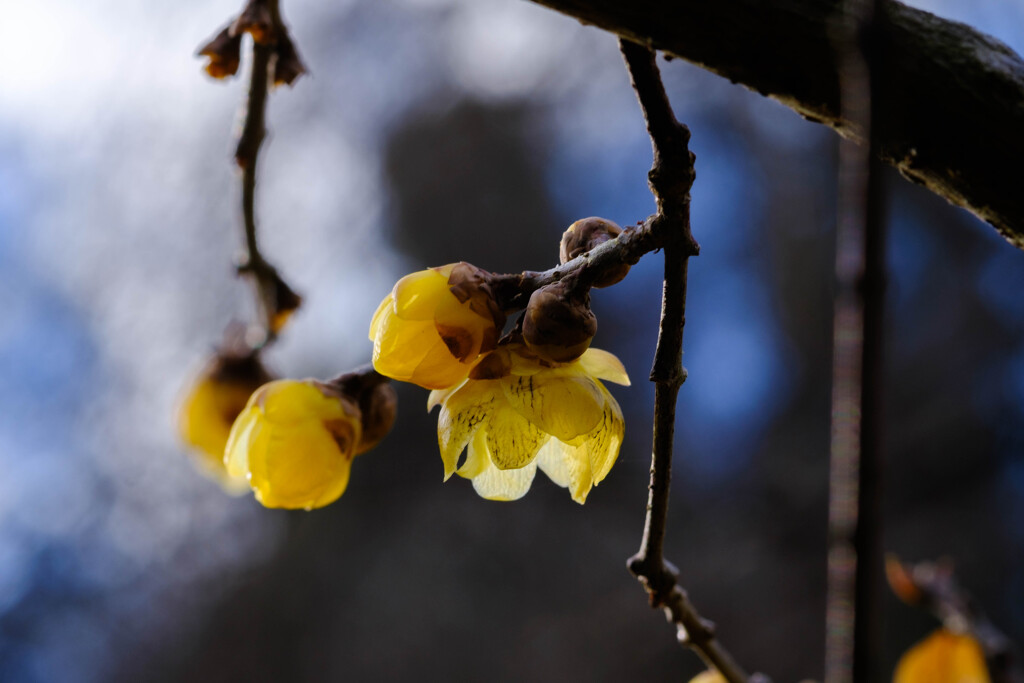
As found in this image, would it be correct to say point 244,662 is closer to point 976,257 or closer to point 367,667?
point 367,667

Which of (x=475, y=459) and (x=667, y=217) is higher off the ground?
(x=667, y=217)

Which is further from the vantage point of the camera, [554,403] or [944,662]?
[944,662]

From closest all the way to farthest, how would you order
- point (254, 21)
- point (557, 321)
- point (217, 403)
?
point (557, 321) < point (254, 21) < point (217, 403)

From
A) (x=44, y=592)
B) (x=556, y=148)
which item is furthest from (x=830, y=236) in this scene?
(x=44, y=592)

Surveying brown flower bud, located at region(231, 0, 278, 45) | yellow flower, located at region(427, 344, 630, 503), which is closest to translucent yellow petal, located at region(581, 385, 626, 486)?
yellow flower, located at region(427, 344, 630, 503)

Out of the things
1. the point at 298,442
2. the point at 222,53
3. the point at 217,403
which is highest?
the point at 222,53

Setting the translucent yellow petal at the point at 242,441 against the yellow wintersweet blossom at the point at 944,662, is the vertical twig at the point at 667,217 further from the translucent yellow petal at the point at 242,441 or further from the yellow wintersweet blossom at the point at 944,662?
the yellow wintersweet blossom at the point at 944,662

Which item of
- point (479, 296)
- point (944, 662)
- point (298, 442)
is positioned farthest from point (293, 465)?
point (944, 662)

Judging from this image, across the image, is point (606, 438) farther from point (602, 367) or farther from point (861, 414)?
point (861, 414)
